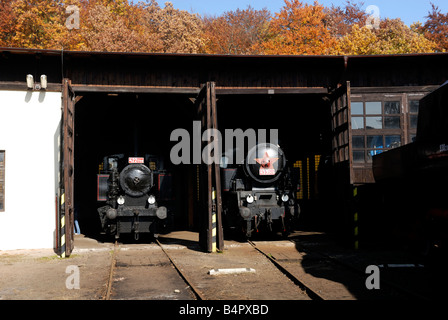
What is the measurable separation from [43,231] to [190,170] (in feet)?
23.1

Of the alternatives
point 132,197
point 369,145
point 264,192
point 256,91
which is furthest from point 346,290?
point 132,197

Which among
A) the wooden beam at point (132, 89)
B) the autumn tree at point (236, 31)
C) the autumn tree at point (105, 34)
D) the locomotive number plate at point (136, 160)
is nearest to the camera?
the wooden beam at point (132, 89)

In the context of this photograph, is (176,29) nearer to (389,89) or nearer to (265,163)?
(389,89)

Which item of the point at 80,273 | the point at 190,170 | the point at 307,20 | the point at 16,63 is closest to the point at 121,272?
the point at 80,273

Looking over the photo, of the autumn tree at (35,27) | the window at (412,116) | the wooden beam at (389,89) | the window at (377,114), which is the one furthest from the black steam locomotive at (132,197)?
the autumn tree at (35,27)

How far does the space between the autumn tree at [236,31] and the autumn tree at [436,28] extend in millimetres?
11712

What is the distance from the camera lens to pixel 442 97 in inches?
303

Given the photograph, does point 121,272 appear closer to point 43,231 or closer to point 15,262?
point 15,262

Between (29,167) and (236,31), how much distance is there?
1083 inches

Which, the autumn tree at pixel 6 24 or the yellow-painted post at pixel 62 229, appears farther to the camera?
the autumn tree at pixel 6 24

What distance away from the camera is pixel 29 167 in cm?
1341

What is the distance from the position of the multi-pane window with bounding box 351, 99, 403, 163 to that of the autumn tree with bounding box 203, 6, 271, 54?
21382mm

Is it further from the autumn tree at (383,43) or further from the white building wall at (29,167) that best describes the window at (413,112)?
the autumn tree at (383,43)

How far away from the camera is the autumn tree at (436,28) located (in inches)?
1385
